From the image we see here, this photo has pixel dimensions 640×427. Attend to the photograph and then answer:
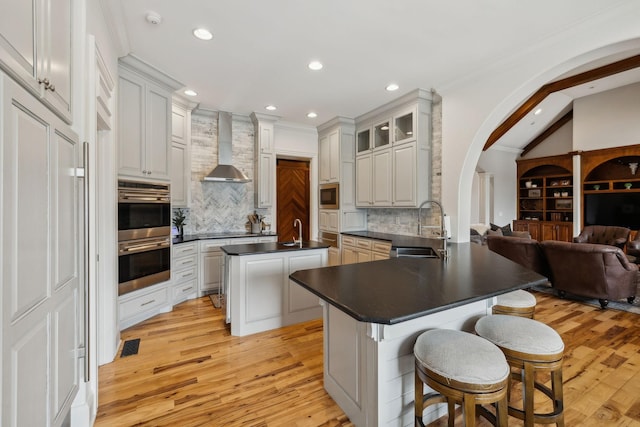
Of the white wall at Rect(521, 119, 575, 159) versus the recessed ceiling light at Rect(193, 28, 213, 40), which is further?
the white wall at Rect(521, 119, 575, 159)

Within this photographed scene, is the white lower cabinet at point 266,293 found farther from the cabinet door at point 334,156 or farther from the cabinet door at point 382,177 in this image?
the cabinet door at point 334,156

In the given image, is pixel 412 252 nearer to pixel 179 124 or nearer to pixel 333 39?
pixel 333 39

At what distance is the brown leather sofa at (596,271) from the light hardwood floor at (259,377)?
1.37ft

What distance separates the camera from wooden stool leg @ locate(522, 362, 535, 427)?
57.9 inches

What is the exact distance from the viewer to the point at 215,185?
489 centimetres

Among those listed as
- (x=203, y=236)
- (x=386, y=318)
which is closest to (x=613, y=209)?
(x=386, y=318)

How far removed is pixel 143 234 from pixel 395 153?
358 cm

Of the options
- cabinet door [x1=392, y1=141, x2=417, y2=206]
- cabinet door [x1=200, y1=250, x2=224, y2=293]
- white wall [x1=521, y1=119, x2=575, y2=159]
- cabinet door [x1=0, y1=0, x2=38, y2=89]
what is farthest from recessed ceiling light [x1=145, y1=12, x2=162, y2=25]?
white wall [x1=521, y1=119, x2=575, y2=159]

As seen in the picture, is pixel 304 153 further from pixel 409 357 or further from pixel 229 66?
pixel 409 357

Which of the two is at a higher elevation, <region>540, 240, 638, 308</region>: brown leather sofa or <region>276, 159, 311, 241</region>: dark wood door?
<region>276, 159, 311, 241</region>: dark wood door

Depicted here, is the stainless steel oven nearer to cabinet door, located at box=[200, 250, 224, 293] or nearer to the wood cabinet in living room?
cabinet door, located at box=[200, 250, 224, 293]

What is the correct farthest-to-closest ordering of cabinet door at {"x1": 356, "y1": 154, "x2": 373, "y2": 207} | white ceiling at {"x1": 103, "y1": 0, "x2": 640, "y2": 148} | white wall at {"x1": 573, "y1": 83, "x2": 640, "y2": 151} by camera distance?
white wall at {"x1": 573, "y1": 83, "x2": 640, "y2": 151}, cabinet door at {"x1": 356, "y1": 154, "x2": 373, "y2": 207}, white ceiling at {"x1": 103, "y1": 0, "x2": 640, "y2": 148}

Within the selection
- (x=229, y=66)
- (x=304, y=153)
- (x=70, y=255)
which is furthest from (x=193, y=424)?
(x=304, y=153)

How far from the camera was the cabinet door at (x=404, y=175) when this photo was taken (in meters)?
4.05
